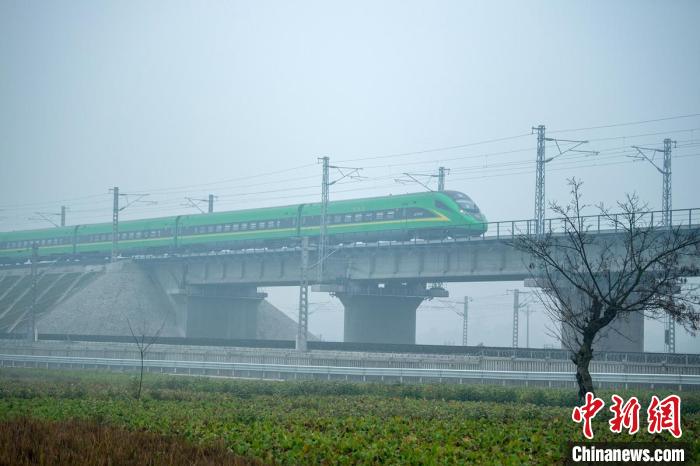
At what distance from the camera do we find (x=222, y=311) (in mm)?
87562

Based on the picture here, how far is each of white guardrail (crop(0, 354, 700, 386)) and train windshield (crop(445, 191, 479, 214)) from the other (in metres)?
23.5

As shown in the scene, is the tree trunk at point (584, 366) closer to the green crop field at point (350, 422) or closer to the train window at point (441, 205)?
the green crop field at point (350, 422)

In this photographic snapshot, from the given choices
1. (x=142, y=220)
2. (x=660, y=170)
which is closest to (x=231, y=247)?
(x=142, y=220)

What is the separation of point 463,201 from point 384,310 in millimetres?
15063

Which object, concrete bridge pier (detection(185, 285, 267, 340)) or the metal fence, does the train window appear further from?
concrete bridge pier (detection(185, 285, 267, 340))

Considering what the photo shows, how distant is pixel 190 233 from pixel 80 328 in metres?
14.2

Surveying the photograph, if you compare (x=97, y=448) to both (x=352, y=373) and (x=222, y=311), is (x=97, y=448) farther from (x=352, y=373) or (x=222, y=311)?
(x=222, y=311)

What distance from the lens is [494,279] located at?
204 ft

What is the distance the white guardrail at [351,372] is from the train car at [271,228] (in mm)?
22001

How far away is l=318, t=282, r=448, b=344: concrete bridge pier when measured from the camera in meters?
72.2

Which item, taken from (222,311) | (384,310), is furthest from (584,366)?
(222,311)

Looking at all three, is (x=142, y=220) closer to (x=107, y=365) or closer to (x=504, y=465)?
(x=107, y=365)

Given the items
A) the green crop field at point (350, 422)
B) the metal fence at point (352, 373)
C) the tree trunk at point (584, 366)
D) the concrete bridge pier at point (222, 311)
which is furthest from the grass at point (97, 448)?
the concrete bridge pier at point (222, 311)

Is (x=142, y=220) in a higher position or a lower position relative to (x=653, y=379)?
higher
